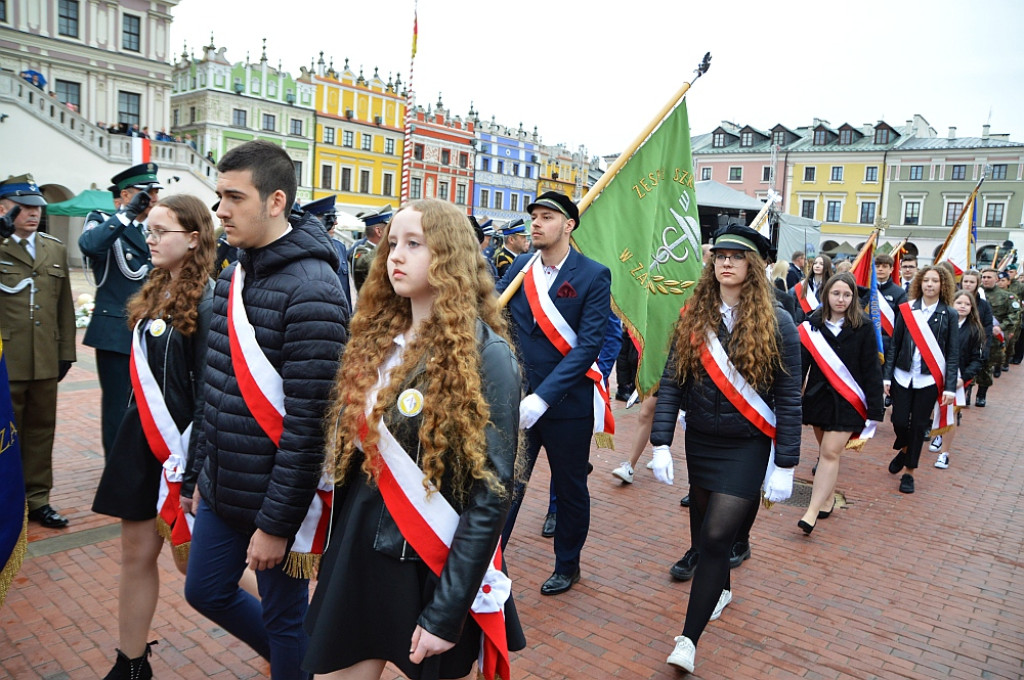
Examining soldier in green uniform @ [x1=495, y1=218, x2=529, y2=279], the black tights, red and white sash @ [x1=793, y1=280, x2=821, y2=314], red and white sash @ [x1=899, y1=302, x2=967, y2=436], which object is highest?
soldier in green uniform @ [x1=495, y1=218, x2=529, y2=279]

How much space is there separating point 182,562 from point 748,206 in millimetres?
20290

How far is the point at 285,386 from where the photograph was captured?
2.59m

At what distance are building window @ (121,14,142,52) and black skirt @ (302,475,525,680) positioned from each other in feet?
132

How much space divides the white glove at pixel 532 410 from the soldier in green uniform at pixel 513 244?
21.7ft

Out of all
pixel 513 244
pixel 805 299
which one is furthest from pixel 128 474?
pixel 805 299

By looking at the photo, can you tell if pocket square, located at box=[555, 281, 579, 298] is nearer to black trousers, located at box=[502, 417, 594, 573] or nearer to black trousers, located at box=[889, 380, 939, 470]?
black trousers, located at box=[502, 417, 594, 573]

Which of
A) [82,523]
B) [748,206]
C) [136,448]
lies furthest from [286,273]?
[748,206]

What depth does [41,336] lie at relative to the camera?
5.07 metres

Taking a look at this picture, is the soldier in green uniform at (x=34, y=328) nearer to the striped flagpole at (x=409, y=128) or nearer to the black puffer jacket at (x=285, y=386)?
the black puffer jacket at (x=285, y=386)

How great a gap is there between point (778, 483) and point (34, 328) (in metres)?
4.65

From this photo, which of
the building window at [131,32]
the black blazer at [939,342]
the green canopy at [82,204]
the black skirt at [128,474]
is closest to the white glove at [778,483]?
the black skirt at [128,474]

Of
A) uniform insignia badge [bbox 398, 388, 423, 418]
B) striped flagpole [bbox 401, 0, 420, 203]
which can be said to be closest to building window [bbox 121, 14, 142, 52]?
striped flagpole [bbox 401, 0, 420, 203]

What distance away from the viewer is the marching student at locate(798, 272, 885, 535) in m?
6.03

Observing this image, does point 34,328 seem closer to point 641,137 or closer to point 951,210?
point 641,137
